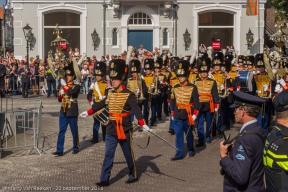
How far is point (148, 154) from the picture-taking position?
453 inches

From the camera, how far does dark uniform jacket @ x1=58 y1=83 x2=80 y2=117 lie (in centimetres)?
1141

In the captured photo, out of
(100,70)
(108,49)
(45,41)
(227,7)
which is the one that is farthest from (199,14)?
(100,70)

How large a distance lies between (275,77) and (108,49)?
16.1 meters

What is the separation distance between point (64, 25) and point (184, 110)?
19353 millimetres

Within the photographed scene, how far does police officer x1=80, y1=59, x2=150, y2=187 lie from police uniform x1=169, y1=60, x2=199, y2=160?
2.07 m

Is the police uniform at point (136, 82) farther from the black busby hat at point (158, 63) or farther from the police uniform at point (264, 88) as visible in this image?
the police uniform at point (264, 88)

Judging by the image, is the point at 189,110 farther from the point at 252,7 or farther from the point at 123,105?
the point at 252,7

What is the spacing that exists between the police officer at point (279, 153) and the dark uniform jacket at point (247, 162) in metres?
0.37

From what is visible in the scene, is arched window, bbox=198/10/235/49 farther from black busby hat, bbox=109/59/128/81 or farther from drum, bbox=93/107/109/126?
black busby hat, bbox=109/59/128/81

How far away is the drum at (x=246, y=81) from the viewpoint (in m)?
14.6

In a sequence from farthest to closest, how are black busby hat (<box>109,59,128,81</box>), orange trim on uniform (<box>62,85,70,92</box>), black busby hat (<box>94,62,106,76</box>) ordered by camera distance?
black busby hat (<box>94,62,106,76</box>) < orange trim on uniform (<box>62,85,70,92</box>) < black busby hat (<box>109,59,128,81</box>)

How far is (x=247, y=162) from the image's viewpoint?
16.0 feet

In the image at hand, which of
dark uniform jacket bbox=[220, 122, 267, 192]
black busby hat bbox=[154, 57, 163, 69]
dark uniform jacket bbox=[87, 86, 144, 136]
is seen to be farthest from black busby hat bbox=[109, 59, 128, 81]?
black busby hat bbox=[154, 57, 163, 69]

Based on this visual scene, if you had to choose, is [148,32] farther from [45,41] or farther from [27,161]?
[27,161]
